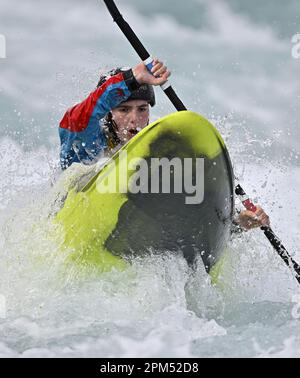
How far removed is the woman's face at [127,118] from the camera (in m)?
4.09

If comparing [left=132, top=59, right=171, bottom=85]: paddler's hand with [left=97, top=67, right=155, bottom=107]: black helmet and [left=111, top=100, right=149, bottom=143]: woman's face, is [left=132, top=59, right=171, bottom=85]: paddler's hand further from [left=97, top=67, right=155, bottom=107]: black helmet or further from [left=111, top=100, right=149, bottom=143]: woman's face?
[left=111, top=100, right=149, bottom=143]: woman's face

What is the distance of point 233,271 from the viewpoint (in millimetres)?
4168

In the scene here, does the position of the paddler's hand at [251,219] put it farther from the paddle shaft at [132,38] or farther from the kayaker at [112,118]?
the paddle shaft at [132,38]

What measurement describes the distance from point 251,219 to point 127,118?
1073mm

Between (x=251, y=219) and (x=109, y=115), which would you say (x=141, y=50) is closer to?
(x=109, y=115)

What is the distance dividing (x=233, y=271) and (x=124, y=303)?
3.62ft

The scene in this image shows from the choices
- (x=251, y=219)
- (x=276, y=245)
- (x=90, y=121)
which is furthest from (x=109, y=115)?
(x=276, y=245)

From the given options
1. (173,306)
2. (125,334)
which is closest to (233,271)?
(173,306)

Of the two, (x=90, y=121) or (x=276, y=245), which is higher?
(x=90, y=121)

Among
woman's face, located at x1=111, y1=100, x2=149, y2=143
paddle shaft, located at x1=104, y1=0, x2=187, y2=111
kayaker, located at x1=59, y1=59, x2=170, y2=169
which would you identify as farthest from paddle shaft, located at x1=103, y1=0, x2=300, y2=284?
woman's face, located at x1=111, y1=100, x2=149, y2=143

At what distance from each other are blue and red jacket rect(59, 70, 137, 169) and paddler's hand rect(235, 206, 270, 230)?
103 centimetres

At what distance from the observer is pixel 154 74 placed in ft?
12.1
